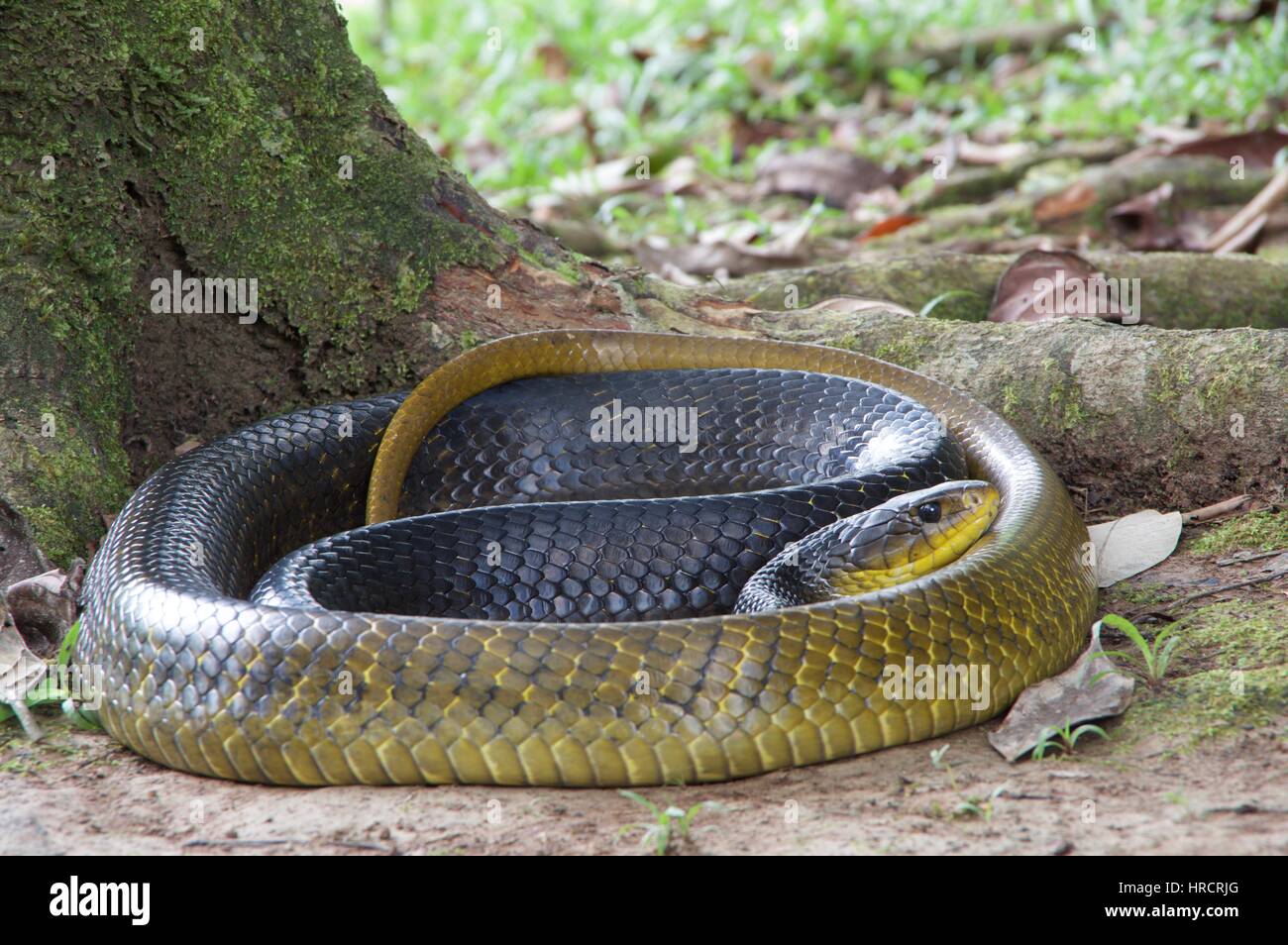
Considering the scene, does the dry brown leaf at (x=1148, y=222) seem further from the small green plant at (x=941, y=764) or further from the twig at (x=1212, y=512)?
the small green plant at (x=941, y=764)

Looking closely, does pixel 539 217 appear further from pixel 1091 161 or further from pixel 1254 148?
pixel 1254 148

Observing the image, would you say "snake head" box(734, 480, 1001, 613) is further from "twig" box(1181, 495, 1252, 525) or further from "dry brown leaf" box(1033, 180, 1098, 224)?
"dry brown leaf" box(1033, 180, 1098, 224)

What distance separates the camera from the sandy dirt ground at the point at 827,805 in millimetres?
3012

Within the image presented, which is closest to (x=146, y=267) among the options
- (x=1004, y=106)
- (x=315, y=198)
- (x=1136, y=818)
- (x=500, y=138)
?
(x=315, y=198)

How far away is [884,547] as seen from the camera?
4391 mm

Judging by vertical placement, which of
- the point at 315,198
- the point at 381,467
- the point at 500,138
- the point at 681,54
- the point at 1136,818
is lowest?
the point at 1136,818

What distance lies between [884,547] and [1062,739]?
1047 mm

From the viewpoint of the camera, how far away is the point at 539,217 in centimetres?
913

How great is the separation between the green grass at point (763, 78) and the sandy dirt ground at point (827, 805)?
6891 mm

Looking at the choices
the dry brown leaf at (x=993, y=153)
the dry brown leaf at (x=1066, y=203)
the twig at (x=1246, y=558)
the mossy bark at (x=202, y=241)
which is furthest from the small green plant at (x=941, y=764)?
the dry brown leaf at (x=993, y=153)

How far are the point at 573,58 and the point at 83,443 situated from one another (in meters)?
8.85

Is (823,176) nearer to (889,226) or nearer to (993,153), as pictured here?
(889,226)

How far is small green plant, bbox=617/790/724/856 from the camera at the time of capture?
9.95ft

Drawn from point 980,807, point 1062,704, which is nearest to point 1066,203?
point 1062,704
